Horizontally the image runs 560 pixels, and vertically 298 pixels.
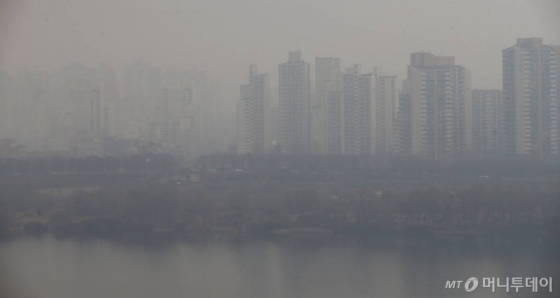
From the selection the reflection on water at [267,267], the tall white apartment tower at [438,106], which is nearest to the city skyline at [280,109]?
the tall white apartment tower at [438,106]

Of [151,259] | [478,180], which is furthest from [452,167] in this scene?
[151,259]

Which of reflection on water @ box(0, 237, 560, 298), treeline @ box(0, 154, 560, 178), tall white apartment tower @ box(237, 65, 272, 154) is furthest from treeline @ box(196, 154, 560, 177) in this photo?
reflection on water @ box(0, 237, 560, 298)

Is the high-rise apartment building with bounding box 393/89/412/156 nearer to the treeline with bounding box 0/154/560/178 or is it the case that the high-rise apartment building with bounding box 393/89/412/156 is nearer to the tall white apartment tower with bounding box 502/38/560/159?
the treeline with bounding box 0/154/560/178

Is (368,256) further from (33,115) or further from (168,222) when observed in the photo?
(33,115)

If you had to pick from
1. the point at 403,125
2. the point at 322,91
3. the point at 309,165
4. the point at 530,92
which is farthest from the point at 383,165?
the point at 322,91

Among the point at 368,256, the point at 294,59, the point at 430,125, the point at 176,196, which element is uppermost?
the point at 294,59

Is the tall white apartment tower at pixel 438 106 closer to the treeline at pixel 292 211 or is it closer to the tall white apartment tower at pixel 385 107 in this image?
the tall white apartment tower at pixel 385 107
